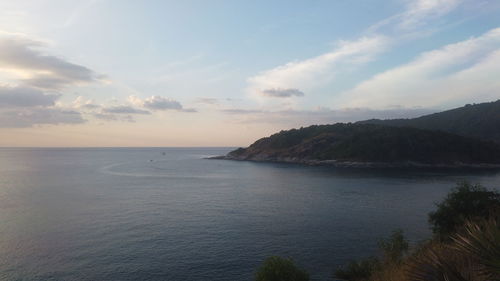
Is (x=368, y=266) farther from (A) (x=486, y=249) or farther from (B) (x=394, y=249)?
(A) (x=486, y=249)

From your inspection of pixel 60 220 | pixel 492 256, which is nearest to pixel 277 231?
pixel 60 220

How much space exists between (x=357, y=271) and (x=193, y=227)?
103 feet

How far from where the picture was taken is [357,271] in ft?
131

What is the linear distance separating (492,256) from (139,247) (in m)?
49.7

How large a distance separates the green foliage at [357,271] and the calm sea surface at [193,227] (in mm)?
1619

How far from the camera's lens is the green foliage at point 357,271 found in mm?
39200

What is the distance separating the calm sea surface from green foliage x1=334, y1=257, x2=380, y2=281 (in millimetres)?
1619

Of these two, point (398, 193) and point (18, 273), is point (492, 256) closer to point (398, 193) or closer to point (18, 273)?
point (18, 273)

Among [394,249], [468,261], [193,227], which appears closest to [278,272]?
[394,249]

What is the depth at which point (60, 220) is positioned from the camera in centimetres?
6756

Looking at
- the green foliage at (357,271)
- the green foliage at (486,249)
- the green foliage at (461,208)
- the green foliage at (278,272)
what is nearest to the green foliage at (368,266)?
the green foliage at (357,271)

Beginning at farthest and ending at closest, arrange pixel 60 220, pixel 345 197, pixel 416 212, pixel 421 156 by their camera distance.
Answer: pixel 421 156 → pixel 345 197 → pixel 416 212 → pixel 60 220

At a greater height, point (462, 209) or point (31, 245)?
point (462, 209)

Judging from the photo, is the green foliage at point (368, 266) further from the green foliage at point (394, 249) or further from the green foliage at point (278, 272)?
the green foliage at point (278, 272)
